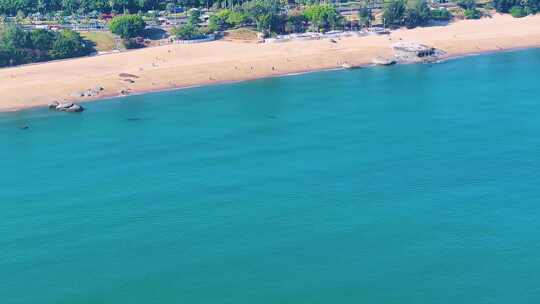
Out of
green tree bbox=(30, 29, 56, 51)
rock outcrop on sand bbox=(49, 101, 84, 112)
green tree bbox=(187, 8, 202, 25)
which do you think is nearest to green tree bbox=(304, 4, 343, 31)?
green tree bbox=(187, 8, 202, 25)

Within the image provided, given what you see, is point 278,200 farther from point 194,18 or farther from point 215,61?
point 194,18

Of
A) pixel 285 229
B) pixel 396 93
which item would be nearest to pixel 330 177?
pixel 285 229

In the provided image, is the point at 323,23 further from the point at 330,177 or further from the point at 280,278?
the point at 280,278

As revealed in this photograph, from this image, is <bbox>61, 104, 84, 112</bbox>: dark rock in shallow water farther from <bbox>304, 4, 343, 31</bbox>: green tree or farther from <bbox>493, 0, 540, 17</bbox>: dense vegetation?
<bbox>493, 0, 540, 17</bbox>: dense vegetation

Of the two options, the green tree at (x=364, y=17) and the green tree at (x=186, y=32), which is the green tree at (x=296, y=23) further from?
the green tree at (x=186, y=32)

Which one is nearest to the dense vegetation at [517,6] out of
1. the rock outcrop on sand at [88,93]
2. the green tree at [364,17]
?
the green tree at [364,17]
